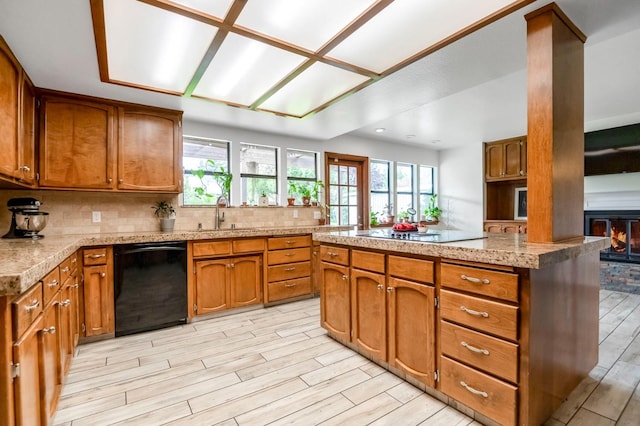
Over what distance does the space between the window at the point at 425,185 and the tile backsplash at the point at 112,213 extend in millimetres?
3873

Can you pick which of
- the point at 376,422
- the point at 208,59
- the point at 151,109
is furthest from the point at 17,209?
the point at 376,422

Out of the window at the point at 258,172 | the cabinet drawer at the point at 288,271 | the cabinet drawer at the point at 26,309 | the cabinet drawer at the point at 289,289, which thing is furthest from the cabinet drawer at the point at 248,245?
the cabinet drawer at the point at 26,309

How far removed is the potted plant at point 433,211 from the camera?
21.7ft

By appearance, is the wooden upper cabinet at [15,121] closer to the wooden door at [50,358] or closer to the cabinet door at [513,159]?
the wooden door at [50,358]

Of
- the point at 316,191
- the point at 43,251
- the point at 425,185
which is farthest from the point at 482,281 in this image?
the point at 425,185

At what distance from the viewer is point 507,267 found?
147 centimetres

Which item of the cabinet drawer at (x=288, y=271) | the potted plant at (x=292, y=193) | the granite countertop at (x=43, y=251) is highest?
the potted plant at (x=292, y=193)

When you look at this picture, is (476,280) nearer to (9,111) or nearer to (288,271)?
(288,271)

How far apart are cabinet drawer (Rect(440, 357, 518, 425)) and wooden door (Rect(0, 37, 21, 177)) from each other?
3015mm

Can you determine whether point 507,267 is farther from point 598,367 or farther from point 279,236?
point 279,236

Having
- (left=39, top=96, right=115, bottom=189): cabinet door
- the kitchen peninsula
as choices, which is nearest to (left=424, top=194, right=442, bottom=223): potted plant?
the kitchen peninsula

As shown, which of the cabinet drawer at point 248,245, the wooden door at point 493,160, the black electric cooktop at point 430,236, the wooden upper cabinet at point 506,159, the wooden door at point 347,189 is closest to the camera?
the black electric cooktop at point 430,236

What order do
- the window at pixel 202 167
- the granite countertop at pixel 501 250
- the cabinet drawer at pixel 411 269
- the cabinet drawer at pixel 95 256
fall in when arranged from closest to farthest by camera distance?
the granite countertop at pixel 501 250 → the cabinet drawer at pixel 411 269 → the cabinet drawer at pixel 95 256 → the window at pixel 202 167

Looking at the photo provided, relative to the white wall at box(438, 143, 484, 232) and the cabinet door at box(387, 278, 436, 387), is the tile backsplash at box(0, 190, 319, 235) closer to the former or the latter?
the cabinet door at box(387, 278, 436, 387)
